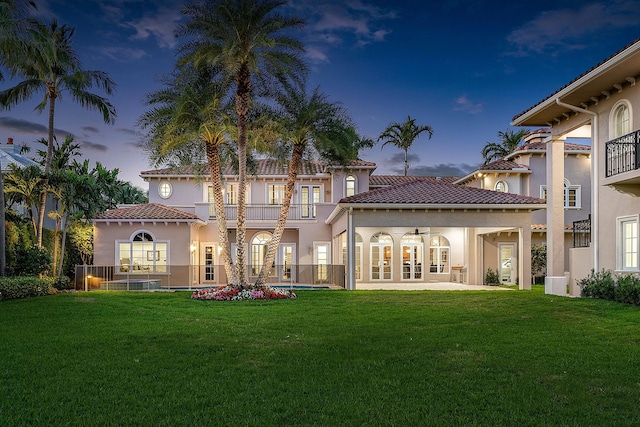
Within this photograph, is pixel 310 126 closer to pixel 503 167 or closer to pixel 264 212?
pixel 264 212

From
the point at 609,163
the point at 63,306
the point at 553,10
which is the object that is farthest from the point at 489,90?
the point at 63,306

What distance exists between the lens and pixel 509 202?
2164 cm

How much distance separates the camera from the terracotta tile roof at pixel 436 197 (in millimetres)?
21438

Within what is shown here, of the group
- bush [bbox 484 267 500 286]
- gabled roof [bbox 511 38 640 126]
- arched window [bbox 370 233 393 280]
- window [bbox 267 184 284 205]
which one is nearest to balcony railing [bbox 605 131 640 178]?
gabled roof [bbox 511 38 640 126]

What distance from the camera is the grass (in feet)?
17.9

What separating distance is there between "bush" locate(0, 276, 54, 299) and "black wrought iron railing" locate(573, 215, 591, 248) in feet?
63.9

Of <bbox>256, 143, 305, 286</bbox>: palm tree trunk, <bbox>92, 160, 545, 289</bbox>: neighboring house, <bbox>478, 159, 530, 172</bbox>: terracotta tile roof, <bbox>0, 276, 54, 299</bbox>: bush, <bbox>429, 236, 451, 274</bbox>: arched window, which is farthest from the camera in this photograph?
<bbox>478, 159, 530, 172</bbox>: terracotta tile roof

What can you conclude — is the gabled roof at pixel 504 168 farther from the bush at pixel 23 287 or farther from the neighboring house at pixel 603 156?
the bush at pixel 23 287

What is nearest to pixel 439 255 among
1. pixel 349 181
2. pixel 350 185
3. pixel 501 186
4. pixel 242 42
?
pixel 501 186

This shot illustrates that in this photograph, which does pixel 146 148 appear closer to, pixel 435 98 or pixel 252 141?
pixel 252 141

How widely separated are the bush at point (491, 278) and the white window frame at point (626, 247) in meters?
10.8

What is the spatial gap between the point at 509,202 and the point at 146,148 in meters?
14.5

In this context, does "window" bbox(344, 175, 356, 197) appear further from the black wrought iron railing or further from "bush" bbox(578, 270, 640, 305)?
"bush" bbox(578, 270, 640, 305)

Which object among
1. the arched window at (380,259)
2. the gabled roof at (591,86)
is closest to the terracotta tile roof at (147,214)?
the arched window at (380,259)
